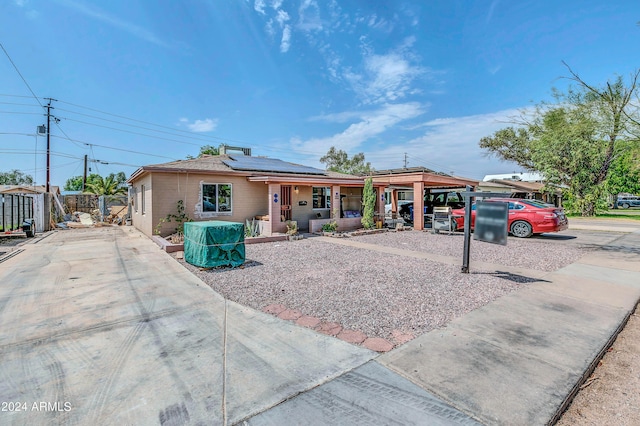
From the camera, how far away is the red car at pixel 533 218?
420 inches

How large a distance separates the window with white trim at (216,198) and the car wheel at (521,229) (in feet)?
40.1

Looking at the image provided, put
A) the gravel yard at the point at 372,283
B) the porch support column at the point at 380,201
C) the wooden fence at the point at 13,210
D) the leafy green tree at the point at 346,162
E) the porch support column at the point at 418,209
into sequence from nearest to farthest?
the gravel yard at the point at 372,283 < the wooden fence at the point at 13,210 < the porch support column at the point at 418,209 < the porch support column at the point at 380,201 < the leafy green tree at the point at 346,162

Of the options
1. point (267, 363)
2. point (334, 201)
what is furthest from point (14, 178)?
point (267, 363)

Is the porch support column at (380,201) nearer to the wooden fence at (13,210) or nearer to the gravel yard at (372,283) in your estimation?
the gravel yard at (372,283)

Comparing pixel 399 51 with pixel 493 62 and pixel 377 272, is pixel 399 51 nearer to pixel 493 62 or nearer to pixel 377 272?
pixel 493 62

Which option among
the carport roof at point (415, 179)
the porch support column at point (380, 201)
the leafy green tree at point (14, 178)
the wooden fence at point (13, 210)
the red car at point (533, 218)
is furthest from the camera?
the leafy green tree at point (14, 178)

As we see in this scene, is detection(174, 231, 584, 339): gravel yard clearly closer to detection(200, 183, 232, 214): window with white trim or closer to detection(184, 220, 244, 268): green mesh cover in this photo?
detection(184, 220, 244, 268): green mesh cover

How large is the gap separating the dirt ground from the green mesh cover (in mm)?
6091

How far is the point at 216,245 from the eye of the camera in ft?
21.2

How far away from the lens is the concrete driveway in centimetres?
217

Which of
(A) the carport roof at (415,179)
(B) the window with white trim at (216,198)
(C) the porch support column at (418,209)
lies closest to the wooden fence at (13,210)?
(B) the window with white trim at (216,198)

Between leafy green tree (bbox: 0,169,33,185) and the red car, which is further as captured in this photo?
leafy green tree (bbox: 0,169,33,185)

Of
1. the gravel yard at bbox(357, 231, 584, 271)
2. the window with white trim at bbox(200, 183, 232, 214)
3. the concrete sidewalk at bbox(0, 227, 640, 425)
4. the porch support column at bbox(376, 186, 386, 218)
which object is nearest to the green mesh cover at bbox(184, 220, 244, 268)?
the concrete sidewalk at bbox(0, 227, 640, 425)

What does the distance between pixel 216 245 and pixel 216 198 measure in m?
6.00
